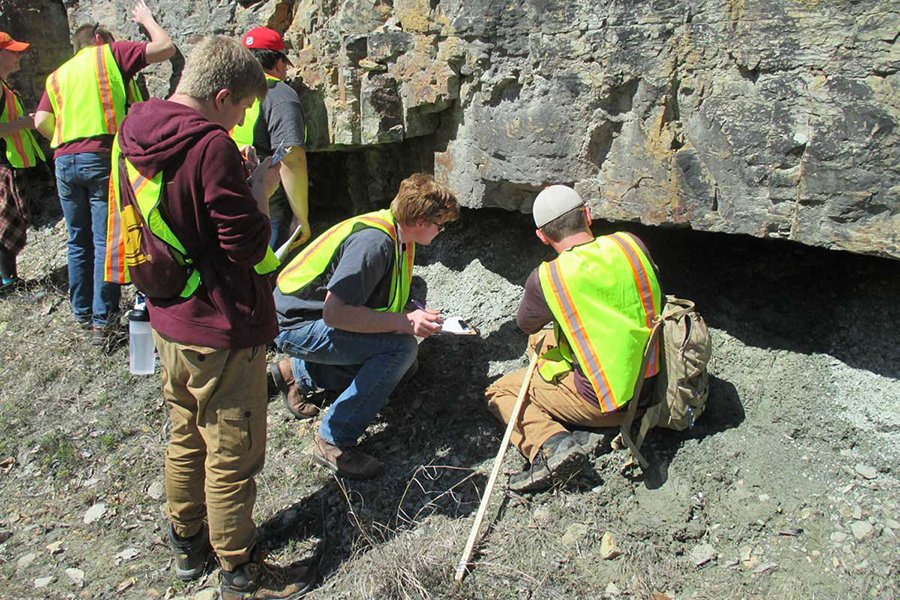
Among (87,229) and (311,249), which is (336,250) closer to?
(311,249)

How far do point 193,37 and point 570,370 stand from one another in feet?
11.4

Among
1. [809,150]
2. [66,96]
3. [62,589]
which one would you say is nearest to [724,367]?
[809,150]

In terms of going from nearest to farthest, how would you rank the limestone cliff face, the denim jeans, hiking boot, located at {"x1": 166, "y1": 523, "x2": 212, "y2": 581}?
the limestone cliff face < hiking boot, located at {"x1": 166, "y1": 523, "x2": 212, "y2": 581} < the denim jeans

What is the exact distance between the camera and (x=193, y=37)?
4.89 m

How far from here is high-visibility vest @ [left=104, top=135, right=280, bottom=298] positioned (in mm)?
2377

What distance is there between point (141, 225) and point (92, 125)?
84.9 inches

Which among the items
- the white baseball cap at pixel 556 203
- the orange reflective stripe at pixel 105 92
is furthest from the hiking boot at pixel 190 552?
the orange reflective stripe at pixel 105 92

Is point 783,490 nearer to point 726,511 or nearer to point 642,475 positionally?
point 726,511

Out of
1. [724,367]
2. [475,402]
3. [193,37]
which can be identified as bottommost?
[475,402]

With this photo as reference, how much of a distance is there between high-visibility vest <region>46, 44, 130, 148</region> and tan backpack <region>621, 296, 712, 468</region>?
3279 mm

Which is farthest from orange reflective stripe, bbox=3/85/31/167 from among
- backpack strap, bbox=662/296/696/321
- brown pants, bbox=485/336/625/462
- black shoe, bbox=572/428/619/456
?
backpack strap, bbox=662/296/696/321

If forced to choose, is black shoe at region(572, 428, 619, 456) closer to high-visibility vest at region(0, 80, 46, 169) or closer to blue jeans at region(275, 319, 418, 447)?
blue jeans at region(275, 319, 418, 447)

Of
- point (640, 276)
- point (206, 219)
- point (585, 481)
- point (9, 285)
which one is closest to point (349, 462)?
point (585, 481)

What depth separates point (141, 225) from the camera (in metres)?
2.47
